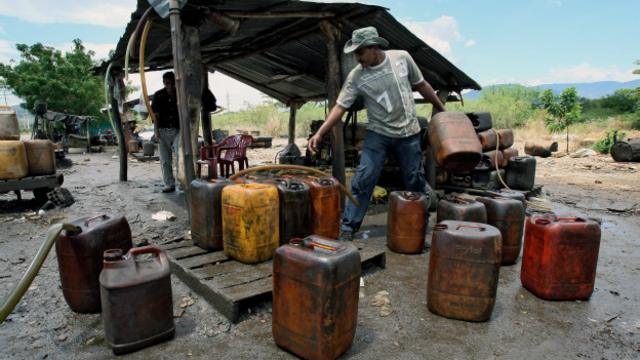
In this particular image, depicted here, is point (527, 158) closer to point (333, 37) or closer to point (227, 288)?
point (333, 37)

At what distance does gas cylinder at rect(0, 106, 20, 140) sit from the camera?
17.8 feet

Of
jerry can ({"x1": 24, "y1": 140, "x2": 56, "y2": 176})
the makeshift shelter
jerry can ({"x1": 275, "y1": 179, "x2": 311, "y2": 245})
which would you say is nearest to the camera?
jerry can ({"x1": 275, "y1": 179, "x2": 311, "y2": 245})

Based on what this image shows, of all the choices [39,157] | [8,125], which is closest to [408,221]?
[39,157]

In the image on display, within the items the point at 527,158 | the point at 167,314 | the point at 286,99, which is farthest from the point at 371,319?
the point at 286,99

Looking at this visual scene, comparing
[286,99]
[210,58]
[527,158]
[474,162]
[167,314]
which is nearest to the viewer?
[167,314]

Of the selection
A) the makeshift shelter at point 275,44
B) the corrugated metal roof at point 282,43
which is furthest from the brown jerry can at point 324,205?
the corrugated metal roof at point 282,43

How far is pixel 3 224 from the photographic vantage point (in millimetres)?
5074

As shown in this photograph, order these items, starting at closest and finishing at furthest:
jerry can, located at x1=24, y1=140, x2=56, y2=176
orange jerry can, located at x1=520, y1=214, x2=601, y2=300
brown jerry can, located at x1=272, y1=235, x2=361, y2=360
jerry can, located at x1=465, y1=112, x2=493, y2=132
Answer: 1. brown jerry can, located at x1=272, y1=235, x2=361, y2=360
2. orange jerry can, located at x1=520, y1=214, x2=601, y2=300
3. jerry can, located at x1=24, y1=140, x2=56, y2=176
4. jerry can, located at x1=465, y1=112, x2=493, y2=132

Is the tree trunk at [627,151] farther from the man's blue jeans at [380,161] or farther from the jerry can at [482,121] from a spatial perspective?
the man's blue jeans at [380,161]

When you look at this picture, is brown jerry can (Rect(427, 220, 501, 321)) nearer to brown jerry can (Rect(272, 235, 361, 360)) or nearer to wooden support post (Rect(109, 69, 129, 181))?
brown jerry can (Rect(272, 235, 361, 360))

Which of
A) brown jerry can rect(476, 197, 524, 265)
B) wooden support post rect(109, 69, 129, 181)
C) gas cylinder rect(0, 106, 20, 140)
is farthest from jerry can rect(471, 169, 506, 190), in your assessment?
gas cylinder rect(0, 106, 20, 140)

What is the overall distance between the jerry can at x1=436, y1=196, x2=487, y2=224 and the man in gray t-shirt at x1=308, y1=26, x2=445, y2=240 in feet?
1.62

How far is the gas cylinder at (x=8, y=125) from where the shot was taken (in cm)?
543

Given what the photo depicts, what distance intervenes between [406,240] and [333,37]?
3075 mm
